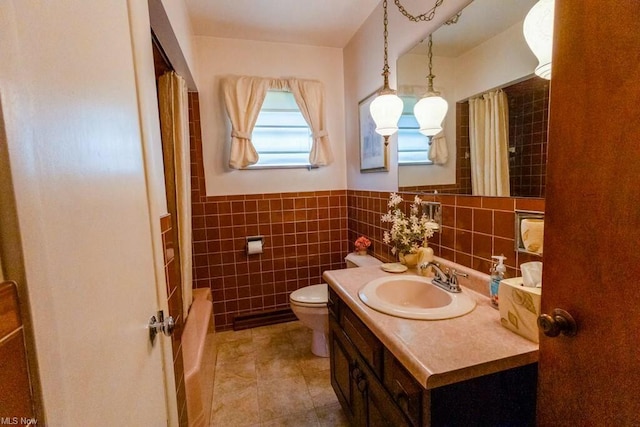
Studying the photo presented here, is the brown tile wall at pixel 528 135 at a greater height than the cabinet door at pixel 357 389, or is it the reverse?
the brown tile wall at pixel 528 135

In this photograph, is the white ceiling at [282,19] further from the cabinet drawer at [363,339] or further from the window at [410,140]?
the cabinet drawer at [363,339]

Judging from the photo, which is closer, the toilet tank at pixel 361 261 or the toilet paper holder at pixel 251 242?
the toilet tank at pixel 361 261

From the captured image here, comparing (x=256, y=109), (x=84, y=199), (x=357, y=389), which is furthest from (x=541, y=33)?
(x=256, y=109)

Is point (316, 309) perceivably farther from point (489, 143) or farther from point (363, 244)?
point (489, 143)

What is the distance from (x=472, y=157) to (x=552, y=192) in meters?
0.67

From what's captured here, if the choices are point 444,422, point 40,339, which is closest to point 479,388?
point 444,422

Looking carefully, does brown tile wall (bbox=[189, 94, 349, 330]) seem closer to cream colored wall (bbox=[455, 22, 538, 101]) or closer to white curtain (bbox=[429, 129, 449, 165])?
white curtain (bbox=[429, 129, 449, 165])

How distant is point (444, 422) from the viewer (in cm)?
80

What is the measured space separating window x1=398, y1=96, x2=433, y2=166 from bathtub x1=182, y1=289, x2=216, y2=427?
1621 mm

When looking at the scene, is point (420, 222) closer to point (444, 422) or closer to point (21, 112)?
point (444, 422)

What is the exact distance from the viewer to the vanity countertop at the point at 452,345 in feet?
2.52

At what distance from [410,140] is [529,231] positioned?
868 mm

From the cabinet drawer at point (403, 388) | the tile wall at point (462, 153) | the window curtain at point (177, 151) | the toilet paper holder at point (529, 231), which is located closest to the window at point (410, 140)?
the tile wall at point (462, 153)

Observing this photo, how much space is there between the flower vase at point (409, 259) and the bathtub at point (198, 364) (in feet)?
3.94
